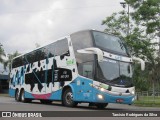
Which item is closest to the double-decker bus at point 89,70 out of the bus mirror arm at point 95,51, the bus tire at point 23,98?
the bus mirror arm at point 95,51

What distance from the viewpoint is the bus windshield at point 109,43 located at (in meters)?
19.0

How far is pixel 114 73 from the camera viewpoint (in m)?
18.6

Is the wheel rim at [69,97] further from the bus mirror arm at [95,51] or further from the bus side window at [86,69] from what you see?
the bus mirror arm at [95,51]

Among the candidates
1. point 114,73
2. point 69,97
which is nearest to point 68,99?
point 69,97

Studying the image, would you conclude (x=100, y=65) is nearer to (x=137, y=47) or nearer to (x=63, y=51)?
(x=63, y=51)

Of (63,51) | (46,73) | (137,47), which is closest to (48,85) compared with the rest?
(46,73)

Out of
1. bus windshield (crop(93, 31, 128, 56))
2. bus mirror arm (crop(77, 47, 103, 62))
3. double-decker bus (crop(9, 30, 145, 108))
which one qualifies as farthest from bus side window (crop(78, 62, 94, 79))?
bus windshield (crop(93, 31, 128, 56))

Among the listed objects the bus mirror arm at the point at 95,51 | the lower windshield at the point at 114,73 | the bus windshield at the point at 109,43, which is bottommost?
the lower windshield at the point at 114,73

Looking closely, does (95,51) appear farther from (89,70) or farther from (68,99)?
(68,99)

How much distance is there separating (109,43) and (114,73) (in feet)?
5.58

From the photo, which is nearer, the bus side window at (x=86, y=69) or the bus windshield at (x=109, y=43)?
the bus side window at (x=86, y=69)

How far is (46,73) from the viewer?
23.5 meters

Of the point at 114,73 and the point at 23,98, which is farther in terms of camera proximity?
the point at 23,98

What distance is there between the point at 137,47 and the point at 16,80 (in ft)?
32.5
